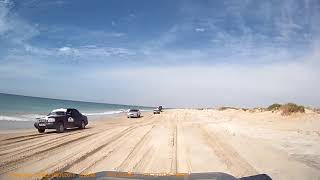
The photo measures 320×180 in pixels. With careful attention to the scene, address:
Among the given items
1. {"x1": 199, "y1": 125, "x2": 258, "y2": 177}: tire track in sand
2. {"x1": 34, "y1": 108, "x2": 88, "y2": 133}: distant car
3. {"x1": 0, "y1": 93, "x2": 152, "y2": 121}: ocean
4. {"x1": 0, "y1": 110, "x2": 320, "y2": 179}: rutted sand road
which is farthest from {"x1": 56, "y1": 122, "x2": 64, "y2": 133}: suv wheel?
{"x1": 0, "y1": 93, "x2": 152, "y2": 121}: ocean

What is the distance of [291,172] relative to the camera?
8727mm

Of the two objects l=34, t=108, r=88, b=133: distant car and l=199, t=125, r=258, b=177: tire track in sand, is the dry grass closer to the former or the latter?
l=34, t=108, r=88, b=133: distant car

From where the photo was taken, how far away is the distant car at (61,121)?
21.5m

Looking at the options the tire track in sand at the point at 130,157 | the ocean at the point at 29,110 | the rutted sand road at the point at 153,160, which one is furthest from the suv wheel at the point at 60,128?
the ocean at the point at 29,110

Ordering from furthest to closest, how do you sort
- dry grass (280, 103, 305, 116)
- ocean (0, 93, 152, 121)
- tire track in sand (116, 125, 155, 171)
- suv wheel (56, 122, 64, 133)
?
ocean (0, 93, 152, 121)
dry grass (280, 103, 305, 116)
suv wheel (56, 122, 64, 133)
tire track in sand (116, 125, 155, 171)

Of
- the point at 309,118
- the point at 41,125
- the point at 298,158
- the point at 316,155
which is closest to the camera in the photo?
the point at 298,158

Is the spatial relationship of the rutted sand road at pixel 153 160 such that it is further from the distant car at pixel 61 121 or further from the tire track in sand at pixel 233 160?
the distant car at pixel 61 121

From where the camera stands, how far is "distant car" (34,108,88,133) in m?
21.5

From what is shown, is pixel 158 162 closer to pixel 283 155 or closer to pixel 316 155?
pixel 283 155

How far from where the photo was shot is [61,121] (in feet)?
73.9

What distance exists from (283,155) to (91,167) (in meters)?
6.85

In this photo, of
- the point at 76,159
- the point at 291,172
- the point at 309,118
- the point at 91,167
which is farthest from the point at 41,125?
the point at 309,118

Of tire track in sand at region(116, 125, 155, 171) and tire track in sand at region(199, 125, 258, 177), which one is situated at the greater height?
tire track in sand at region(116, 125, 155, 171)

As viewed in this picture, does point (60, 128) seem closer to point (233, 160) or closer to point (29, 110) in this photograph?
point (233, 160)
